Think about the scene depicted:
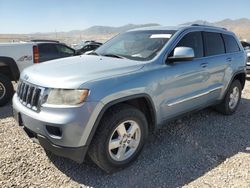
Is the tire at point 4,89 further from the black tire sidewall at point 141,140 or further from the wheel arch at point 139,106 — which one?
the black tire sidewall at point 141,140

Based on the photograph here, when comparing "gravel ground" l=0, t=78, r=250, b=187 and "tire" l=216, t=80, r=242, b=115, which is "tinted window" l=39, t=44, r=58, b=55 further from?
"tire" l=216, t=80, r=242, b=115

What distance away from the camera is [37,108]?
3.26 metres

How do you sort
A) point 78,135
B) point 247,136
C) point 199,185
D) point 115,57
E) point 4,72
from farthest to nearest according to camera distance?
point 4,72, point 247,136, point 115,57, point 199,185, point 78,135

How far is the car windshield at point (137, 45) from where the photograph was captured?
411 centimetres

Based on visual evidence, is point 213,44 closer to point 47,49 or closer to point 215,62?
point 215,62

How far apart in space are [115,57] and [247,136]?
2.63m

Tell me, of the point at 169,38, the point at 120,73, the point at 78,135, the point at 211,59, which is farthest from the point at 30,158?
the point at 211,59

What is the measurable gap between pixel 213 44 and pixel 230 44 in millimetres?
782

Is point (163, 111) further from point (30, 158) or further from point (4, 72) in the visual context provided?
point (4, 72)

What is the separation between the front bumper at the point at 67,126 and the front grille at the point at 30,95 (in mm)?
131

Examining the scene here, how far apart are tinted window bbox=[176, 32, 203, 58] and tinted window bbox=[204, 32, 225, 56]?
19cm

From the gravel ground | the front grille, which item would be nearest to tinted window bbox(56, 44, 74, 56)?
the gravel ground

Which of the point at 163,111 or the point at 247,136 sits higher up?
the point at 163,111

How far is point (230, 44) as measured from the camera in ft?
19.2
